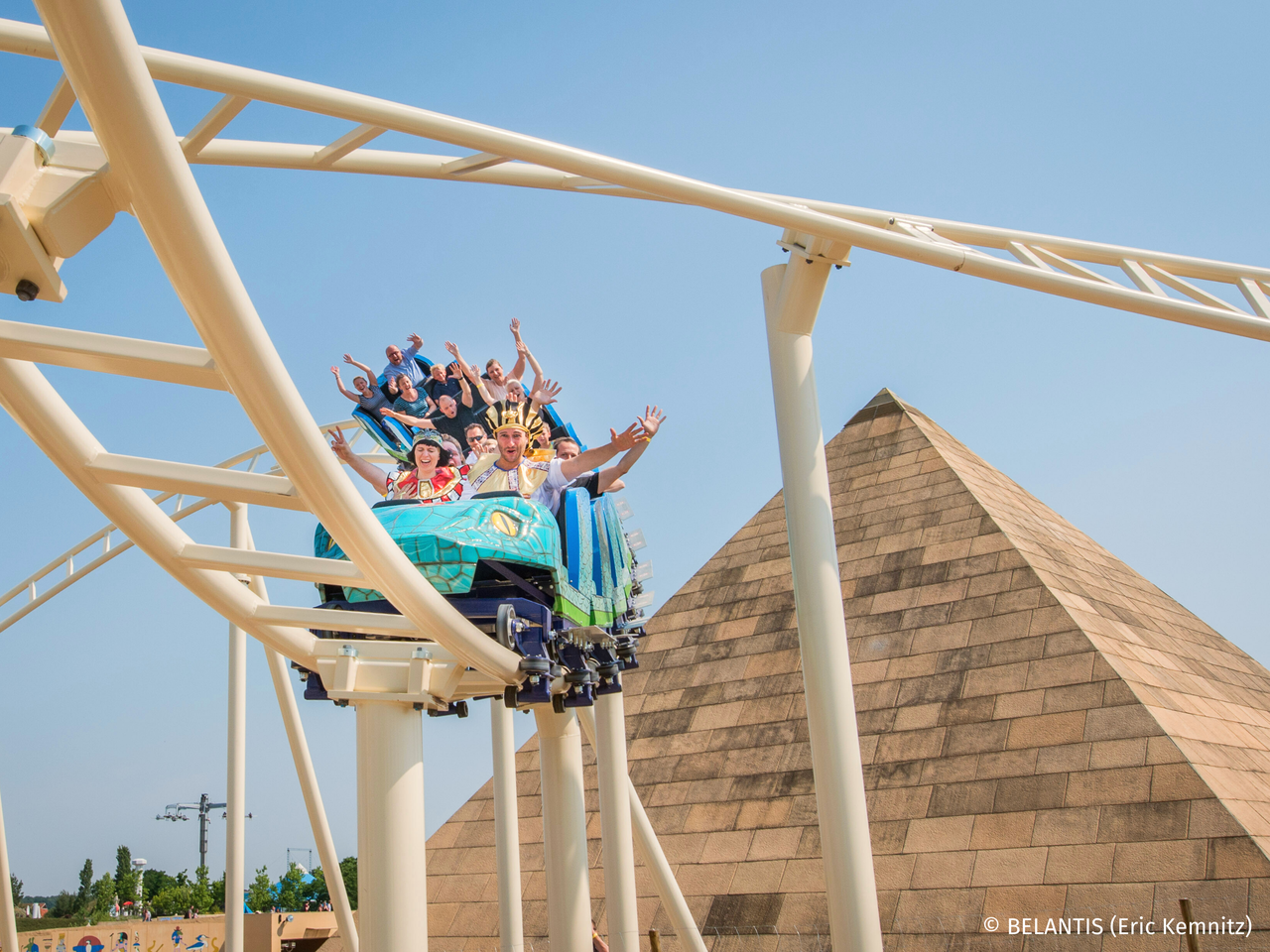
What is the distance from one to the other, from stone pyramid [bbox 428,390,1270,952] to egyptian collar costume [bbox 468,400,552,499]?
316 inches

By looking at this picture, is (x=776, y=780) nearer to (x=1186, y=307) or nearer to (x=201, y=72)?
(x=1186, y=307)

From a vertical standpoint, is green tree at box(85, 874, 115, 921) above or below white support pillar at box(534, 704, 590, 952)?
below

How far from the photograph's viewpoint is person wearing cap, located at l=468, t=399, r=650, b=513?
1048 centimetres

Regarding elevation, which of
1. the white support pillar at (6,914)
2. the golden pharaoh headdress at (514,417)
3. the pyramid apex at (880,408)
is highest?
the pyramid apex at (880,408)

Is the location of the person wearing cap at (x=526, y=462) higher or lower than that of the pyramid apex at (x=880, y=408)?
lower

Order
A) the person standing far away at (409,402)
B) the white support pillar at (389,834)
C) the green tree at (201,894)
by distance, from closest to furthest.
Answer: the white support pillar at (389,834) → the person standing far away at (409,402) → the green tree at (201,894)

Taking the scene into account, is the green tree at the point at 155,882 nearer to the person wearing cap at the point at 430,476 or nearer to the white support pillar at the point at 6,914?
the white support pillar at the point at 6,914

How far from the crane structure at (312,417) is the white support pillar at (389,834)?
0.02 meters

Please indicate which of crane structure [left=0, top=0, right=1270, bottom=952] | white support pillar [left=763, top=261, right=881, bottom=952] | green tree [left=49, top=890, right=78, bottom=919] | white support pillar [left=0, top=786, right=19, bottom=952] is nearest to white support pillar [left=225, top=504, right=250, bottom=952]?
crane structure [left=0, top=0, right=1270, bottom=952]

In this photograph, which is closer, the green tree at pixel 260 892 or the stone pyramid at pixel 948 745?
the stone pyramid at pixel 948 745

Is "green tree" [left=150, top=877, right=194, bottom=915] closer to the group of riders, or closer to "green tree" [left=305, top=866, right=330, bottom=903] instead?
"green tree" [left=305, top=866, right=330, bottom=903]

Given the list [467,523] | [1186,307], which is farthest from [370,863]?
[1186,307]

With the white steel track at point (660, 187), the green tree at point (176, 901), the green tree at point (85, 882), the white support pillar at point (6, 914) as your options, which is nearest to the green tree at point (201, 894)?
the green tree at point (176, 901)

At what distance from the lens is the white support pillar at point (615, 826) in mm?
12180
